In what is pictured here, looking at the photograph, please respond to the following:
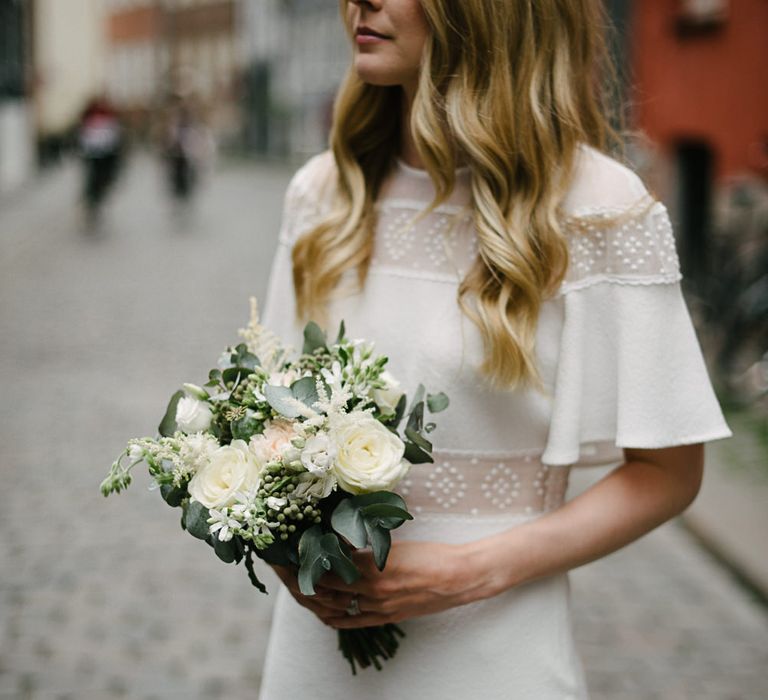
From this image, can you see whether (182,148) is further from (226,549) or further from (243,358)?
(226,549)

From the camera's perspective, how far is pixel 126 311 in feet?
37.2

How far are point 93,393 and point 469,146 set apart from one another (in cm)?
667

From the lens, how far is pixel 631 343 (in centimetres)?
180

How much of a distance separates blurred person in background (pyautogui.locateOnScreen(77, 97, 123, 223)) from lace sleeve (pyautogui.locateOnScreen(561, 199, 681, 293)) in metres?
15.9

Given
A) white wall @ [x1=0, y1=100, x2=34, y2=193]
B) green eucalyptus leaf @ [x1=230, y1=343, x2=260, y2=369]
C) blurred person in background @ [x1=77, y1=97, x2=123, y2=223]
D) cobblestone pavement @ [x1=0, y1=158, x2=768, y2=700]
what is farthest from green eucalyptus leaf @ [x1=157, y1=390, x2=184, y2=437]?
white wall @ [x1=0, y1=100, x2=34, y2=193]

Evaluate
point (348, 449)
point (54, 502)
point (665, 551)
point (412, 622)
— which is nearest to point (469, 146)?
point (348, 449)

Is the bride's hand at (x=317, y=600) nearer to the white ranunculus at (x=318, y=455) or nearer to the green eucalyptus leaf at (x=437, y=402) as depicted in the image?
the white ranunculus at (x=318, y=455)

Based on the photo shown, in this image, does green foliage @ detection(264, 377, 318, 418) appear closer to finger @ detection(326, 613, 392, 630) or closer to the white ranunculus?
the white ranunculus

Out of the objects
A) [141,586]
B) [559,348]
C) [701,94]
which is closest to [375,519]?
[559,348]

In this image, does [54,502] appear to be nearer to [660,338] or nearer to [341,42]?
[660,338]

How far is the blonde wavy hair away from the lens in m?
1.82

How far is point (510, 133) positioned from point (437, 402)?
0.47 metres

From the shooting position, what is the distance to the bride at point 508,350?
181 cm

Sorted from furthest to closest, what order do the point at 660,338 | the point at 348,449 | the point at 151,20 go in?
the point at 151,20, the point at 660,338, the point at 348,449
